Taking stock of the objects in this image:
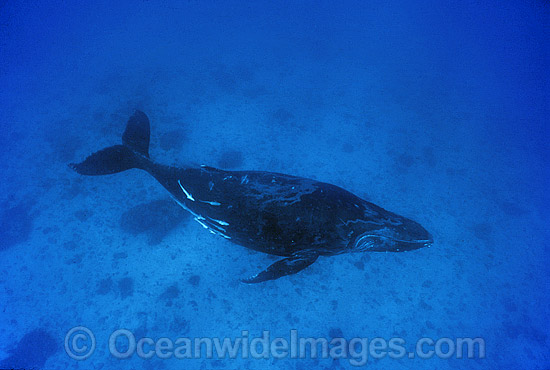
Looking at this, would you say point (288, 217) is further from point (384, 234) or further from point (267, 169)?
point (267, 169)

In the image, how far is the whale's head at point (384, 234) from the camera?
3.63m

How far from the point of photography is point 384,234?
3.69 meters

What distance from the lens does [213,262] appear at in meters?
5.28

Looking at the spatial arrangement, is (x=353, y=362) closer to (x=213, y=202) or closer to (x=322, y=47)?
(x=213, y=202)

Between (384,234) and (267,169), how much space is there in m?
3.95

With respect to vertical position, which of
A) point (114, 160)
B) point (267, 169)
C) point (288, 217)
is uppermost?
point (288, 217)

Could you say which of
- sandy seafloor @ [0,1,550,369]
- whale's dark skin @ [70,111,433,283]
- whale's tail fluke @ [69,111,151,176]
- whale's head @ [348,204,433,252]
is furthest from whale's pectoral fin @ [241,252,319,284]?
whale's tail fluke @ [69,111,151,176]

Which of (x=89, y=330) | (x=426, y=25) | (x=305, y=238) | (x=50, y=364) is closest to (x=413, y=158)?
(x=305, y=238)

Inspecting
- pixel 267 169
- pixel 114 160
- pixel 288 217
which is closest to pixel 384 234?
pixel 288 217

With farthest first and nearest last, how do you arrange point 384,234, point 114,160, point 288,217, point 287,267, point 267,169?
1. point 267,169
2. point 114,160
3. point 287,267
4. point 384,234
5. point 288,217

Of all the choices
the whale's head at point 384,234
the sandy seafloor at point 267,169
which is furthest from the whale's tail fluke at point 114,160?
the whale's head at point 384,234

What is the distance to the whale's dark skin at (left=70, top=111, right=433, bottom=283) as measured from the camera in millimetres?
3523

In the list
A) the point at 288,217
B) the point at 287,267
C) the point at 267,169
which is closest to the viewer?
the point at 288,217

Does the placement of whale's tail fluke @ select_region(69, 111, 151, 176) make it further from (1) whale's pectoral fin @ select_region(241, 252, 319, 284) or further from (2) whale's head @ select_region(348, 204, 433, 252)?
(2) whale's head @ select_region(348, 204, 433, 252)
